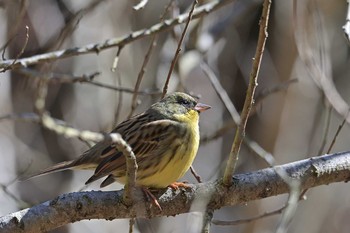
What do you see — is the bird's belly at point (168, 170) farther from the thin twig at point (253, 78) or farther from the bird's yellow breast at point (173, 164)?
the thin twig at point (253, 78)

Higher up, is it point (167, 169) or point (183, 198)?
point (167, 169)

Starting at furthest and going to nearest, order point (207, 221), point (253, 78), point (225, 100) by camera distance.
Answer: point (225, 100)
point (207, 221)
point (253, 78)

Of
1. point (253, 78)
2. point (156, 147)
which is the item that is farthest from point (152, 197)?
point (253, 78)

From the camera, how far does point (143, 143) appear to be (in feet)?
15.1

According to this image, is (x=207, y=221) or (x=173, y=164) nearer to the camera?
(x=207, y=221)

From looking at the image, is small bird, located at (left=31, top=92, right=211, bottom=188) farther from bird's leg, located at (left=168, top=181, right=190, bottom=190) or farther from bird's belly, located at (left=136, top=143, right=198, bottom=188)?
bird's leg, located at (left=168, top=181, right=190, bottom=190)

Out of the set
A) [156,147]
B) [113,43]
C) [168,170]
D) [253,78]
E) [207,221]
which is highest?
[113,43]

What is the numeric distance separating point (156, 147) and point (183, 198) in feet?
2.94

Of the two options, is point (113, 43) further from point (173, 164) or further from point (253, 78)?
point (253, 78)

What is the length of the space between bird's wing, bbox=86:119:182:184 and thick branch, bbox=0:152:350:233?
1.78 ft

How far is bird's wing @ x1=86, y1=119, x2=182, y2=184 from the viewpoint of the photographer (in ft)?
14.3

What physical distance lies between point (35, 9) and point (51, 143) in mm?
1387

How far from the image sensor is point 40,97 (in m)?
5.00

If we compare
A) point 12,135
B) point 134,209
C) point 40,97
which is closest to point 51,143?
point 12,135
